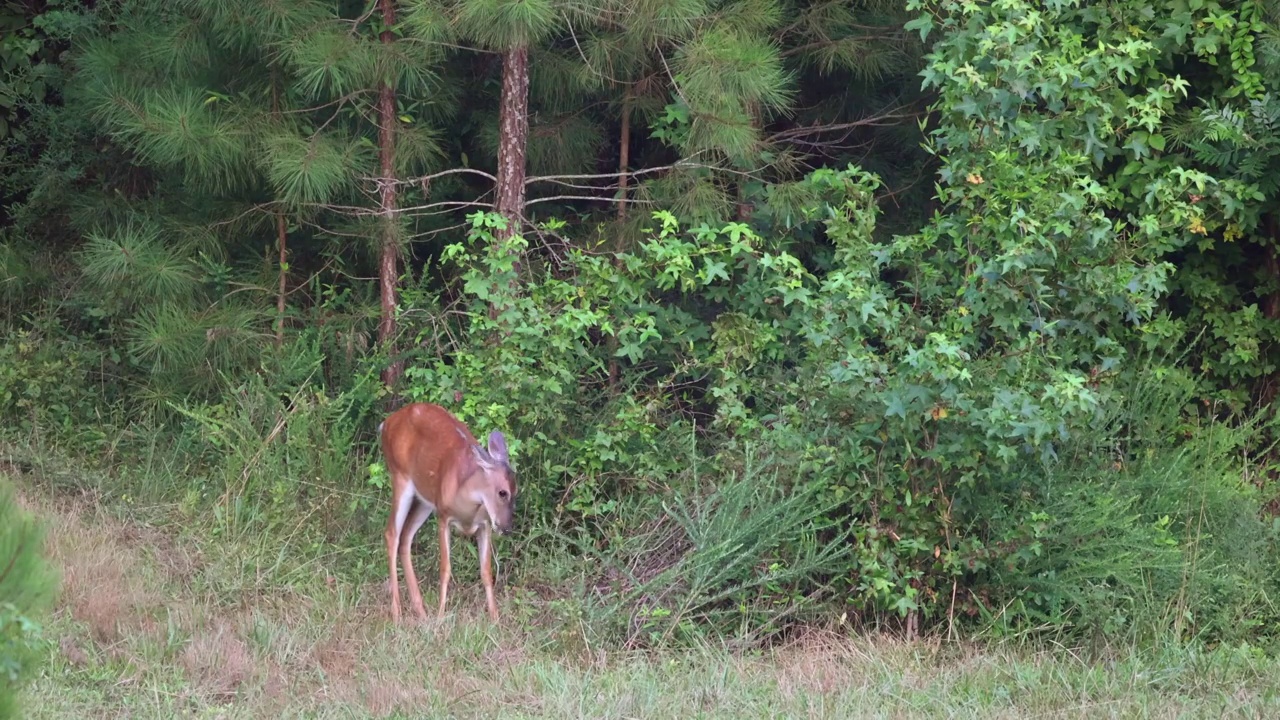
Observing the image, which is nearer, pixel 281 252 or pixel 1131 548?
pixel 1131 548

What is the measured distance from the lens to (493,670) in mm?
5895

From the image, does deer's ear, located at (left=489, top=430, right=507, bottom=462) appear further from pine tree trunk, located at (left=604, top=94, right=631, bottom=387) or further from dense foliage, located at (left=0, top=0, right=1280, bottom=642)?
pine tree trunk, located at (left=604, top=94, right=631, bottom=387)

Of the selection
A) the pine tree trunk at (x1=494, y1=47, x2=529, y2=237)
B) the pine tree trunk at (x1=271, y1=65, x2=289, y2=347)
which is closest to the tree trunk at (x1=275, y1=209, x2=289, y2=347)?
the pine tree trunk at (x1=271, y1=65, x2=289, y2=347)

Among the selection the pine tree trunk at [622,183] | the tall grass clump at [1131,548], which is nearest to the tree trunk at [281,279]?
the pine tree trunk at [622,183]

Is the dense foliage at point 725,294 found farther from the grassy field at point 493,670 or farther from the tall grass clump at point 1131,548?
the grassy field at point 493,670

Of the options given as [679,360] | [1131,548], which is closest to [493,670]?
[1131,548]

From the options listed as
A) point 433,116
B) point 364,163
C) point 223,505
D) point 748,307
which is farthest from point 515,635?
point 433,116

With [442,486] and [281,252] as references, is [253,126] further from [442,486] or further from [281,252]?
[442,486]

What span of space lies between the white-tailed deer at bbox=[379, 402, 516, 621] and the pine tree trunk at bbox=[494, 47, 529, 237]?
1.38m

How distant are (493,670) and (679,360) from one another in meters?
3.25

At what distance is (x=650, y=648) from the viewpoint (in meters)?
6.29

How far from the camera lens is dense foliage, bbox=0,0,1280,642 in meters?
6.59

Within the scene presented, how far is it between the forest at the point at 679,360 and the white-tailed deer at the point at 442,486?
0.74 feet

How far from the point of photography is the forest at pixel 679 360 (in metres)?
6.18
